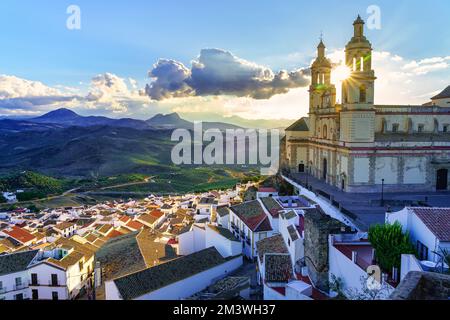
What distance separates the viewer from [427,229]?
9.36m

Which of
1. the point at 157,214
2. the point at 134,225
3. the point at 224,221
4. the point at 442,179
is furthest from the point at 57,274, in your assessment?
the point at 442,179

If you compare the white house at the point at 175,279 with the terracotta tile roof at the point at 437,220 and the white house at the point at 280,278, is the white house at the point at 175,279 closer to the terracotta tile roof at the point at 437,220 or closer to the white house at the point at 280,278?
the white house at the point at 280,278

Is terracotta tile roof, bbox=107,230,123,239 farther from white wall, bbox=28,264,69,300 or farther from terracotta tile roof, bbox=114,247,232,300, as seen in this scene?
terracotta tile roof, bbox=114,247,232,300

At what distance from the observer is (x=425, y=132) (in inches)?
998

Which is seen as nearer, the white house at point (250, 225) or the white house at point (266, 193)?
the white house at point (250, 225)

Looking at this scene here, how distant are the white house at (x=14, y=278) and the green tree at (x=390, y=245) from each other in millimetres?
16932

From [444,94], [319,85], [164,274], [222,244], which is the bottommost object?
[164,274]

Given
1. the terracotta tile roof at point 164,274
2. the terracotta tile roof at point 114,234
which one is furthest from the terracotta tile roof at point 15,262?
the terracotta tile roof at point 114,234

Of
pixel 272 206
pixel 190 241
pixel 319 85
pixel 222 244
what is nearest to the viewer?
pixel 222 244

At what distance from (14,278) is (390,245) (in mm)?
17528

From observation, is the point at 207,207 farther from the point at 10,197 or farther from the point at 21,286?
the point at 10,197

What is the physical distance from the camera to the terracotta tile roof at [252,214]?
64.8 feet

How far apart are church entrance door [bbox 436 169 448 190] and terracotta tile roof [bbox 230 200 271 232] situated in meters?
11.6
